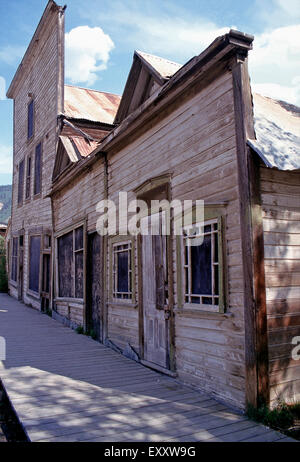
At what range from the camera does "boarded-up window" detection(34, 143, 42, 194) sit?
1591 centimetres

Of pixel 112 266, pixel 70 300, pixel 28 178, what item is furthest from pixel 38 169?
pixel 112 266

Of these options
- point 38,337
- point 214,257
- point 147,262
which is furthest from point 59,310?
point 214,257

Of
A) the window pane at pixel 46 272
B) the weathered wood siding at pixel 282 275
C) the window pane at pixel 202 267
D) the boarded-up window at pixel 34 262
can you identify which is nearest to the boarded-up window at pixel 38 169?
the boarded-up window at pixel 34 262

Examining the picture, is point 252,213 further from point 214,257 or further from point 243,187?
point 214,257

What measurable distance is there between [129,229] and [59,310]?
6256 mm

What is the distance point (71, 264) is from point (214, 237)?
7.31 metres

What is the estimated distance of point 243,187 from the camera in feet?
14.7

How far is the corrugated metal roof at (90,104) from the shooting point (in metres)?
14.3

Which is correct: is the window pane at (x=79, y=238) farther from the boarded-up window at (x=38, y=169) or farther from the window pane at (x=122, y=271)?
the boarded-up window at (x=38, y=169)

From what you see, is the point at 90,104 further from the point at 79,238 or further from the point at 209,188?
the point at 209,188

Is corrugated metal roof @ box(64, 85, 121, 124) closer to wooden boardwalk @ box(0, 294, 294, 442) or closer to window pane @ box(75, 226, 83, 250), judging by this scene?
window pane @ box(75, 226, 83, 250)

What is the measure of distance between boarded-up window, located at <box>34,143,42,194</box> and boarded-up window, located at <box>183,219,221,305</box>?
1171cm

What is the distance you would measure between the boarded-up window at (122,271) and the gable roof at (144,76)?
2.95 meters

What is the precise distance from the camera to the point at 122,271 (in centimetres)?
795
